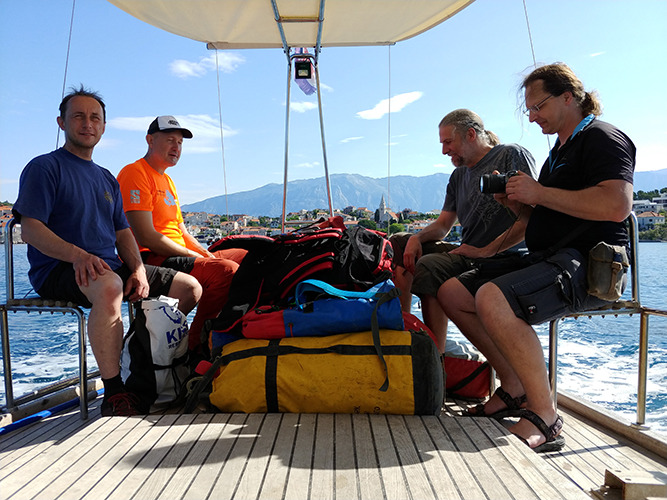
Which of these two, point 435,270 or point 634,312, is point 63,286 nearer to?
point 435,270

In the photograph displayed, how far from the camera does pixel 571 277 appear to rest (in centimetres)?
180

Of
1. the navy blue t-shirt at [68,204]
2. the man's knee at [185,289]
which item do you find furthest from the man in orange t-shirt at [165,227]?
the navy blue t-shirt at [68,204]

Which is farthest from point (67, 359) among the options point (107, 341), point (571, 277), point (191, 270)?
point (571, 277)

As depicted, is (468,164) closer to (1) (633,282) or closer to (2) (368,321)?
(1) (633,282)

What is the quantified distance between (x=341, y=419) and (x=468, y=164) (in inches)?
66.1

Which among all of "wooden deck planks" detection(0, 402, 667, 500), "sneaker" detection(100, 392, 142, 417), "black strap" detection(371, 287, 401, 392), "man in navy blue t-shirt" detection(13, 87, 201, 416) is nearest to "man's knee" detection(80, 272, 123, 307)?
"man in navy blue t-shirt" detection(13, 87, 201, 416)

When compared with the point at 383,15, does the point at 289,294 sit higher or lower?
lower

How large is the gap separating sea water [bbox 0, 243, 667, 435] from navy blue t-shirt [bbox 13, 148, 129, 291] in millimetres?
2514

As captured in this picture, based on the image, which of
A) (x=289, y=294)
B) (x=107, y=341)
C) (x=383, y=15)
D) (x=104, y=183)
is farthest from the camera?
(x=383, y=15)

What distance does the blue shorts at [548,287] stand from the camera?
5.83 feet

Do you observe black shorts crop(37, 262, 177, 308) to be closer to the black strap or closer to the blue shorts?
the black strap

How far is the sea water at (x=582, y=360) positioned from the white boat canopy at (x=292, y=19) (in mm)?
2534

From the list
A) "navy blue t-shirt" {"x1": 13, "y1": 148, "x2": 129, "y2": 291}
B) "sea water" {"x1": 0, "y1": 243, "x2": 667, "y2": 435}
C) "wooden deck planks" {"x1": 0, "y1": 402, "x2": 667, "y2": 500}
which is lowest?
"sea water" {"x1": 0, "y1": 243, "x2": 667, "y2": 435}

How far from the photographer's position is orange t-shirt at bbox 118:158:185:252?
2.69 meters
